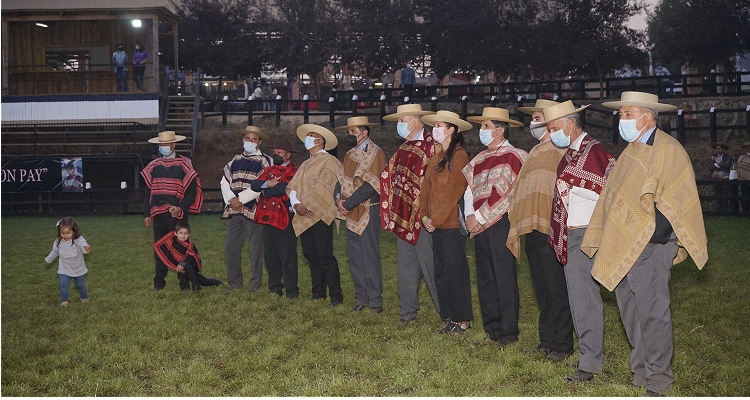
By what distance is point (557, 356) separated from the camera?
740 cm

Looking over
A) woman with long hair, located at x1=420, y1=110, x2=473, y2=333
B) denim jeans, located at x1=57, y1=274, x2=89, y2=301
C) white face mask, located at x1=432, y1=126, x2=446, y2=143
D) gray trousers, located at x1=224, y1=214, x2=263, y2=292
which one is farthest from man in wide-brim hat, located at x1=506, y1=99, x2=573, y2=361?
denim jeans, located at x1=57, y1=274, x2=89, y2=301

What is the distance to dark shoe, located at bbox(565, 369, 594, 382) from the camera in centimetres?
661

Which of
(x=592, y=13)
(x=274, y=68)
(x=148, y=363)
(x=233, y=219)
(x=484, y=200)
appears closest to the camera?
(x=148, y=363)

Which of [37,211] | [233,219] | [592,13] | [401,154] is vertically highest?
[592,13]

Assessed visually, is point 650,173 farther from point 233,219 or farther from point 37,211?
point 37,211

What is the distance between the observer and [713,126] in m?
27.3

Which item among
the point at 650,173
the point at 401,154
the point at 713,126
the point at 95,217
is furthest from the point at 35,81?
the point at 650,173

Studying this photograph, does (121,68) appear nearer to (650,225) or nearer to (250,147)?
(250,147)

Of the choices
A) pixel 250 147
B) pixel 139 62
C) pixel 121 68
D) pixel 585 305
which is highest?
pixel 139 62

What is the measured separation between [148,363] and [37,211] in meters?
21.1

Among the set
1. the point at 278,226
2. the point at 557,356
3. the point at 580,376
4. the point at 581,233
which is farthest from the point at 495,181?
the point at 278,226

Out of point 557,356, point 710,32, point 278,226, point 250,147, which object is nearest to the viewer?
point 557,356

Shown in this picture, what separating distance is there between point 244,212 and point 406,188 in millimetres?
3156

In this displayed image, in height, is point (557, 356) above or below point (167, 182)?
below
